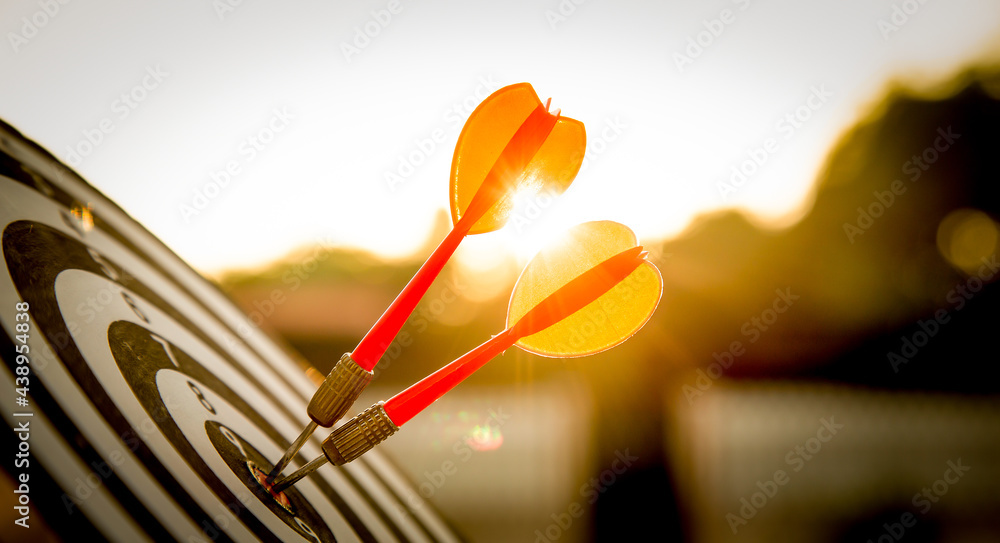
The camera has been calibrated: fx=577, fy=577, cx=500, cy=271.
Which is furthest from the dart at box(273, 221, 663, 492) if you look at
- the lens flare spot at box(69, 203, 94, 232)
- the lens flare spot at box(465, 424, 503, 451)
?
the lens flare spot at box(465, 424, 503, 451)

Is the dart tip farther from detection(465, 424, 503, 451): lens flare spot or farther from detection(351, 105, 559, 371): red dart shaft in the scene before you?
detection(465, 424, 503, 451): lens flare spot

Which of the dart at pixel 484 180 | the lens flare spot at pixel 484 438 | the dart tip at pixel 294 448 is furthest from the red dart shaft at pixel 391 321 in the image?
the lens flare spot at pixel 484 438

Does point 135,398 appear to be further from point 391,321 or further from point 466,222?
point 466,222

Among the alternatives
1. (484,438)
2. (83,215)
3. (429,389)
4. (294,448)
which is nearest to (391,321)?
(429,389)

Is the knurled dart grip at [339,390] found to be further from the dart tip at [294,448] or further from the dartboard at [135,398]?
the dartboard at [135,398]

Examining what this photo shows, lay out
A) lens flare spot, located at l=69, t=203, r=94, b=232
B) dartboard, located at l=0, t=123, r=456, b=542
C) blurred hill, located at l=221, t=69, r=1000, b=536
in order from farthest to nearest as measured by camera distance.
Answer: blurred hill, located at l=221, t=69, r=1000, b=536 → lens flare spot, located at l=69, t=203, r=94, b=232 → dartboard, located at l=0, t=123, r=456, b=542

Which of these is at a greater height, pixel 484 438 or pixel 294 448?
pixel 294 448

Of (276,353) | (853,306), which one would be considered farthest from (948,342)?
(276,353)
